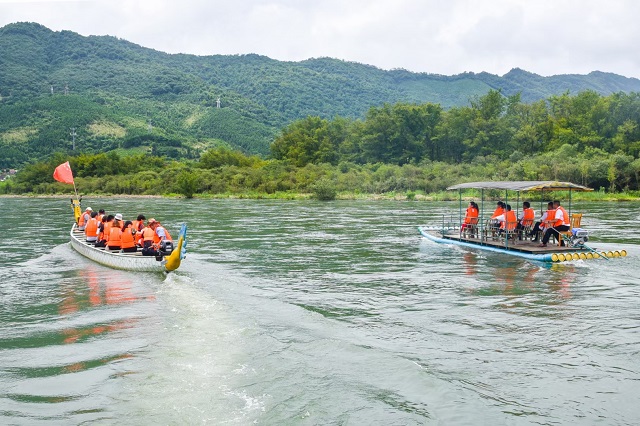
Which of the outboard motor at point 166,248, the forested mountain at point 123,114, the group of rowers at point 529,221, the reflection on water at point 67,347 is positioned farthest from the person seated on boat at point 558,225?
the forested mountain at point 123,114

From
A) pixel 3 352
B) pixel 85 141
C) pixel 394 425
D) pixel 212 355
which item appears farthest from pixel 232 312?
pixel 85 141

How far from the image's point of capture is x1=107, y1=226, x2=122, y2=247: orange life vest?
67.6 ft

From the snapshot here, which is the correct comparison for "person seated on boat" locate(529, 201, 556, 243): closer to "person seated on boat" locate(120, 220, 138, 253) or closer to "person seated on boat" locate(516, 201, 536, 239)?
"person seated on boat" locate(516, 201, 536, 239)

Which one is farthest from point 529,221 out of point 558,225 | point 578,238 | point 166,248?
point 166,248

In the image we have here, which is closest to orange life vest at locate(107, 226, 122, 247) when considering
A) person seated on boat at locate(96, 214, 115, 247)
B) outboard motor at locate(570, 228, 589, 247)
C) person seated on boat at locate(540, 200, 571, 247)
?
person seated on boat at locate(96, 214, 115, 247)

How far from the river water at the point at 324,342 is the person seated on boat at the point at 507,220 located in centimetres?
126

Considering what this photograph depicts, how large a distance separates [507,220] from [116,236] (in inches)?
541

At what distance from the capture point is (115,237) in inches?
814

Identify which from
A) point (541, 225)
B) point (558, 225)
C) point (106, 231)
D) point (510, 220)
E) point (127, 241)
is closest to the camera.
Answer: point (127, 241)

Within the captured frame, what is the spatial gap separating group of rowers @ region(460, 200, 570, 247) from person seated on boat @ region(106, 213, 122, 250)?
13.3 metres

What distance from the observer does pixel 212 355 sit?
35.2 feet

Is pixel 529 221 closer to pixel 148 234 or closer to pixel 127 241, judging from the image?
pixel 148 234

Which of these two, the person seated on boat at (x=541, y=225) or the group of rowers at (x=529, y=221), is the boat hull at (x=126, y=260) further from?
the person seated on boat at (x=541, y=225)

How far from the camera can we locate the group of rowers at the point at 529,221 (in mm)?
20812
